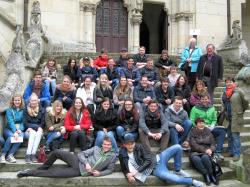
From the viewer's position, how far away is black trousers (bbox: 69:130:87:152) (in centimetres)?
704

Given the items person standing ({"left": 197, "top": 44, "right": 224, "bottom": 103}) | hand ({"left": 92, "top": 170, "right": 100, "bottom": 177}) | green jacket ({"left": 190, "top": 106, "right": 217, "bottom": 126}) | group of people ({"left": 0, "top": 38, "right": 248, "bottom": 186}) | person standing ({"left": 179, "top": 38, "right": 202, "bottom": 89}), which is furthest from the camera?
person standing ({"left": 179, "top": 38, "right": 202, "bottom": 89})

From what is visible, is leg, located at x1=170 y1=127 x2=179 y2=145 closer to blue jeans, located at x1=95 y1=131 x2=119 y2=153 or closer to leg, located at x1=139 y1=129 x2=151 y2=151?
leg, located at x1=139 y1=129 x2=151 y2=151

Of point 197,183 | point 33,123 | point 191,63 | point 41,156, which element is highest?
point 191,63

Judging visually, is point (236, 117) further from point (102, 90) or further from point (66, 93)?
point (66, 93)

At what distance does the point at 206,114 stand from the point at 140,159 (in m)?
2.06

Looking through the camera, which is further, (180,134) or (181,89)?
(181,89)

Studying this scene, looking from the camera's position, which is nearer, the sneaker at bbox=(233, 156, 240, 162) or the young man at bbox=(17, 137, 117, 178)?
the young man at bbox=(17, 137, 117, 178)

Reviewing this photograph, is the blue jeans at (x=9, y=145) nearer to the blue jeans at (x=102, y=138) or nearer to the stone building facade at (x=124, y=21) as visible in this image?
the blue jeans at (x=102, y=138)

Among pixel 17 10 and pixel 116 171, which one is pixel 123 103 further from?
pixel 17 10

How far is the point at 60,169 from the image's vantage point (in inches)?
251

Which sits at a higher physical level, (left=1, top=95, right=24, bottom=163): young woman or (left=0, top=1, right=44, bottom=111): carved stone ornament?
(left=0, top=1, right=44, bottom=111): carved stone ornament

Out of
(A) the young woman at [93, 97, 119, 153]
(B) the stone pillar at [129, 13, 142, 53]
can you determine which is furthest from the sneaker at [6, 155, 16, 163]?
(B) the stone pillar at [129, 13, 142, 53]

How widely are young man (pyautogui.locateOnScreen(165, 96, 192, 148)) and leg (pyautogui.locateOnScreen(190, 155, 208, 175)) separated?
695mm

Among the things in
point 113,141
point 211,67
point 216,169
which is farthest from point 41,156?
point 211,67
